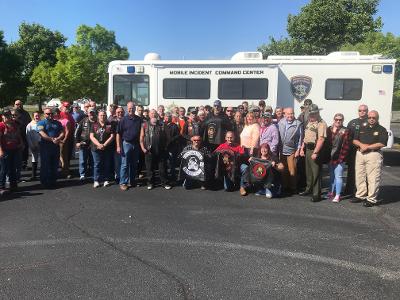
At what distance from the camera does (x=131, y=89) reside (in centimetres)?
1242

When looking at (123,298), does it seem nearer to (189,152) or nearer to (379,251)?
(379,251)

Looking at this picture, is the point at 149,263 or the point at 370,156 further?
the point at 370,156

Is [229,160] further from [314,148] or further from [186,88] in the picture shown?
[186,88]

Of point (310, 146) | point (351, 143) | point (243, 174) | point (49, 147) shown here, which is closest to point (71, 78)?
point (49, 147)

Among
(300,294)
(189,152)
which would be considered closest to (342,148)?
(189,152)

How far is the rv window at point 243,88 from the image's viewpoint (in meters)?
11.8

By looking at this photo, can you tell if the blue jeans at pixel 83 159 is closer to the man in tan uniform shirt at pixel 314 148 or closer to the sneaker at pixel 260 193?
the sneaker at pixel 260 193

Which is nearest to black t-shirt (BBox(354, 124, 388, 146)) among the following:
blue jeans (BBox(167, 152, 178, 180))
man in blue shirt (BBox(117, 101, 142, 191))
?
blue jeans (BBox(167, 152, 178, 180))

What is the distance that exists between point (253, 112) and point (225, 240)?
3625mm

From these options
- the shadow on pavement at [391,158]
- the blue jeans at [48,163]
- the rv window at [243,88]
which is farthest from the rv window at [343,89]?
the blue jeans at [48,163]

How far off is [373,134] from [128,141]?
463 cm

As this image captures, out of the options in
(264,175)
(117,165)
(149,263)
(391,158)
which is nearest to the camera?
(149,263)

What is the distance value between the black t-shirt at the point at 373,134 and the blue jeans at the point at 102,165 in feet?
16.4

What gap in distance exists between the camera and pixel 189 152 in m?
8.23
